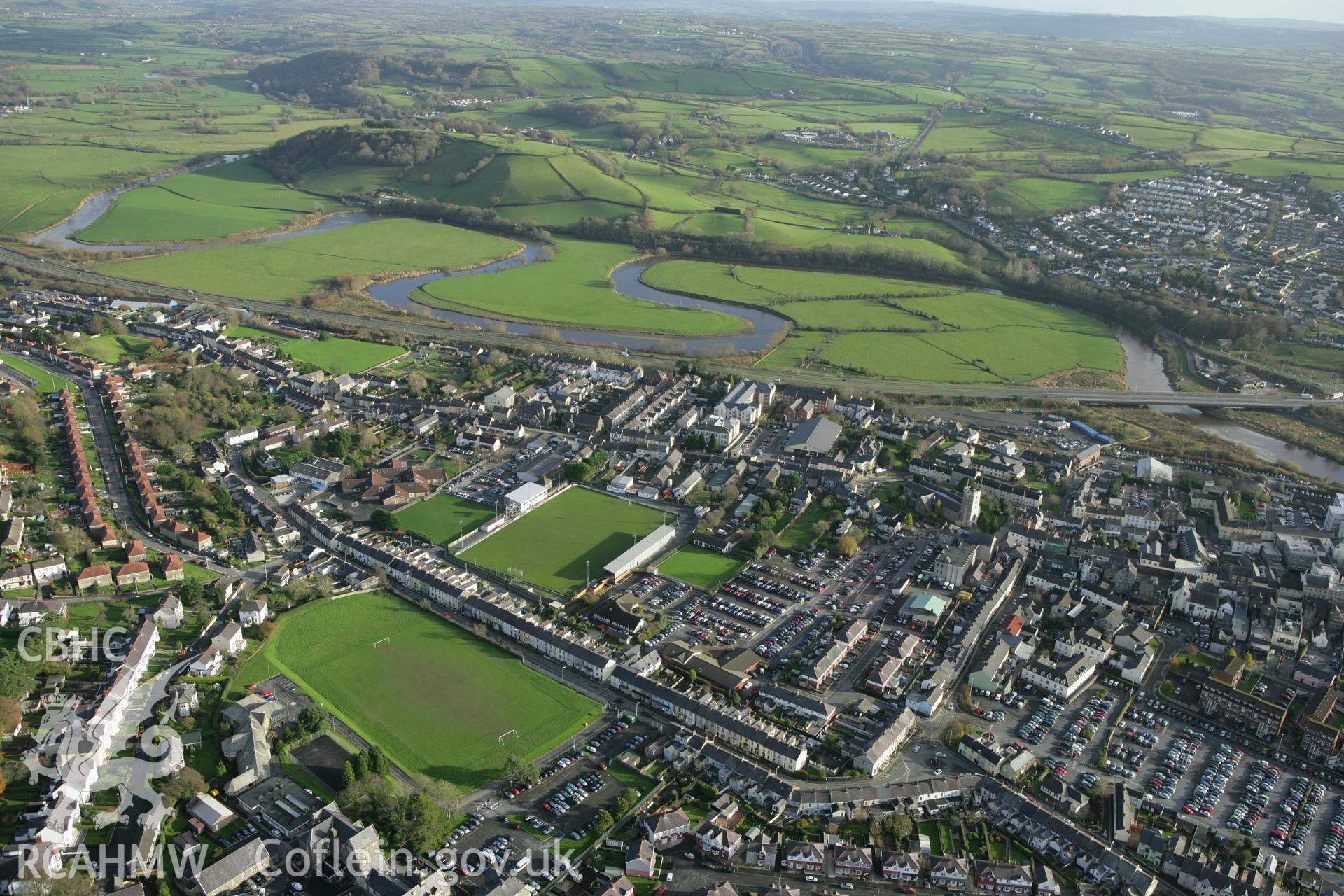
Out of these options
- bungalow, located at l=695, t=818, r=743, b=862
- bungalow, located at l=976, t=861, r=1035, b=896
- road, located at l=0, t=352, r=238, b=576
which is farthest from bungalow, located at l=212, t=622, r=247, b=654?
bungalow, located at l=976, t=861, r=1035, b=896

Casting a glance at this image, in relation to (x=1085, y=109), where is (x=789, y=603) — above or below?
below

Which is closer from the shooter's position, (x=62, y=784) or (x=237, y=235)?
(x=62, y=784)

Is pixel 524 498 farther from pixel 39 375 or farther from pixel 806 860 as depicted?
pixel 39 375

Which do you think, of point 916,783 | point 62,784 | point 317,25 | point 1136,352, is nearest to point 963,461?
point 916,783

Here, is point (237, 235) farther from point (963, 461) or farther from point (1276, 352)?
point (1276, 352)

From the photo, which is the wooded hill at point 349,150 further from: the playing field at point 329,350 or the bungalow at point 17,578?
the bungalow at point 17,578

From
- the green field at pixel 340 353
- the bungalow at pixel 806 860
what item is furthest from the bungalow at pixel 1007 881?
the green field at pixel 340 353

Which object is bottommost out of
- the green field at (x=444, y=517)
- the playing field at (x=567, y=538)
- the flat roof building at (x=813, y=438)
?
the green field at (x=444, y=517)
